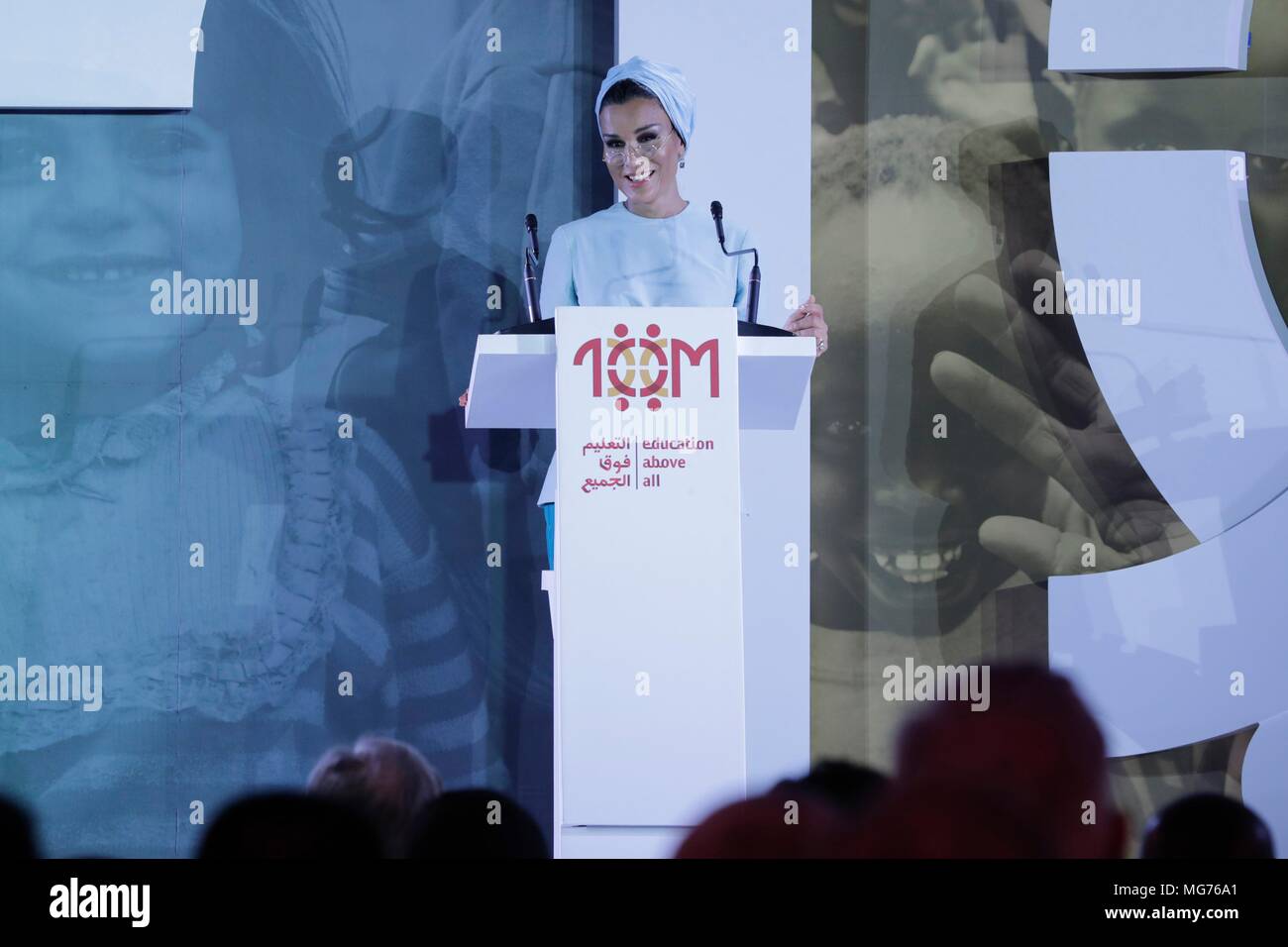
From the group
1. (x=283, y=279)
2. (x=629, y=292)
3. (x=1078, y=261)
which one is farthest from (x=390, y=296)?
(x=1078, y=261)

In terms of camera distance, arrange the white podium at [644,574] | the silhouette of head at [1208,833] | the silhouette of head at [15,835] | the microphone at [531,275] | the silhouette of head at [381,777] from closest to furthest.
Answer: the silhouette of head at [15,835], the silhouette of head at [1208,833], the white podium at [644,574], the microphone at [531,275], the silhouette of head at [381,777]

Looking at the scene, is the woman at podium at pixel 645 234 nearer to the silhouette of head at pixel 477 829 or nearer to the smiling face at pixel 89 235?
the silhouette of head at pixel 477 829

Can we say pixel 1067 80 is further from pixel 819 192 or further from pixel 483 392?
pixel 483 392

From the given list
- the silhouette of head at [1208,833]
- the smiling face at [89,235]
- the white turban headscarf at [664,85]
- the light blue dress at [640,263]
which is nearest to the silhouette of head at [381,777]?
the light blue dress at [640,263]

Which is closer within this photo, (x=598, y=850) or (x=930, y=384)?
(x=598, y=850)

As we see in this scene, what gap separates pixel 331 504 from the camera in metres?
4.43

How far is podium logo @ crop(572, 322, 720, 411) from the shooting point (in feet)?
8.93

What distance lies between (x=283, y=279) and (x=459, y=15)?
101 cm

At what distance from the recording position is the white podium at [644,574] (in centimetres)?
263

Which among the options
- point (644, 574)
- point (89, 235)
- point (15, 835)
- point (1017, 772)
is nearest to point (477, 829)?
point (644, 574)

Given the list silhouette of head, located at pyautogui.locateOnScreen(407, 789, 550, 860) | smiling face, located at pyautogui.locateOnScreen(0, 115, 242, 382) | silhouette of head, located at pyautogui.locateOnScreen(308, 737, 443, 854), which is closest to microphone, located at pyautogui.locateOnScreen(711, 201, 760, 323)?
silhouette of head, located at pyautogui.locateOnScreen(407, 789, 550, 860)

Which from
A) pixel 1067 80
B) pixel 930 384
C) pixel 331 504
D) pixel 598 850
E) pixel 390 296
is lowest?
pixel 598 850

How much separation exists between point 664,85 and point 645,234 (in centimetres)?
38

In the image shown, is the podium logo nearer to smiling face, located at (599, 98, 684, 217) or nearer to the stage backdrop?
smiling face, located at (599, 98, 684, 217)
